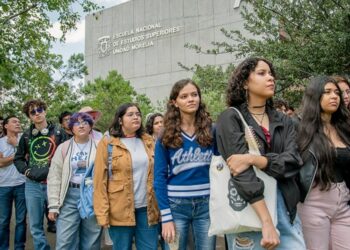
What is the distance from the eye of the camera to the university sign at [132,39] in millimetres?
47812

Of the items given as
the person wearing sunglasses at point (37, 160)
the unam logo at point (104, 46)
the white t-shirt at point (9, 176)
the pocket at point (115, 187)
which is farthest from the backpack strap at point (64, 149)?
the unam logo at point (104, 46)

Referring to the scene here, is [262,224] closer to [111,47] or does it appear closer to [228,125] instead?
[228,125]

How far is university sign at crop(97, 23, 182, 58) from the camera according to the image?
47812 mm

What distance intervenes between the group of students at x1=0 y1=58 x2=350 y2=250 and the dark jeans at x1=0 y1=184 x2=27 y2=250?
4.36ft

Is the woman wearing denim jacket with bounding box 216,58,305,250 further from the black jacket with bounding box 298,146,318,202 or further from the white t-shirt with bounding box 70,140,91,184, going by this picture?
the white t-shirt with bounding box 70,140,91,184

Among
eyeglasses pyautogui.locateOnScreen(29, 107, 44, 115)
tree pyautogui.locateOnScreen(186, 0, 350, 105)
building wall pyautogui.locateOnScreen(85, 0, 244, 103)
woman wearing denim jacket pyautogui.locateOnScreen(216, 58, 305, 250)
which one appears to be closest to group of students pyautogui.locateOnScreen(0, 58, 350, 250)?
woman wearing denim jacket pyautogui.locateOnScreen(216, 58, 305, 250)

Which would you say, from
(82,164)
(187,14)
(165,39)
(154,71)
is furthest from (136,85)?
(82,164)

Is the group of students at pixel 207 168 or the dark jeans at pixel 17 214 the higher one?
the group of students at pixel 207 168

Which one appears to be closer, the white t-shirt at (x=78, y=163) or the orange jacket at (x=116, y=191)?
the orange jacket at (x=116, y=191)

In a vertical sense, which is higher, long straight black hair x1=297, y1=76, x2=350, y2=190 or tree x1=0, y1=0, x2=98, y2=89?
tree x1=0, y1=0, x2=98, y2=89

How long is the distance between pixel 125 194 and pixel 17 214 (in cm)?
260

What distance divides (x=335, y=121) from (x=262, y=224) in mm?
1321

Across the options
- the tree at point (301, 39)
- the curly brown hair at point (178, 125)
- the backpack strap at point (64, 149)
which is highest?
the tree at point (301, 39)

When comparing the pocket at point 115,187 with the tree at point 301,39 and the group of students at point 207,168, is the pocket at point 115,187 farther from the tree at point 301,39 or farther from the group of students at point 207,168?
the tree at point 301,39
